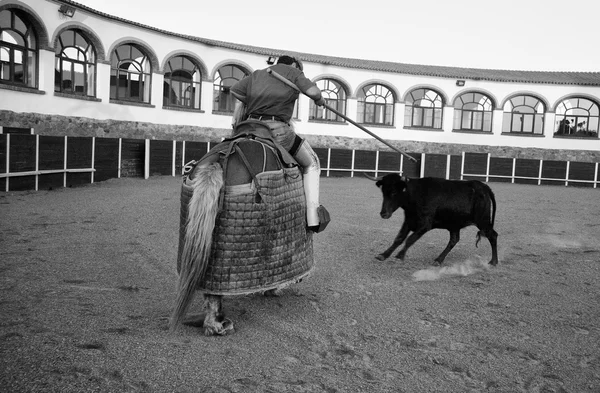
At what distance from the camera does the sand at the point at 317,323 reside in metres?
2.71

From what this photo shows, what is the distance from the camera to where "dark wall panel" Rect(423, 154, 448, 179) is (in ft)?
82.9

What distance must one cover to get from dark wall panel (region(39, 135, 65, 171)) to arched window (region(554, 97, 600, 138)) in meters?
23.4

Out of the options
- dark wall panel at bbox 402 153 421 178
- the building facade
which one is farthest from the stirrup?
dark wall panel at bbox 402 153 421 178

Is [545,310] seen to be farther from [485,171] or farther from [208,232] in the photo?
[485,171]

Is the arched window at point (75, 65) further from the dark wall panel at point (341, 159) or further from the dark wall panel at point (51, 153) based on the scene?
the dark wall panel at point (341, 159)

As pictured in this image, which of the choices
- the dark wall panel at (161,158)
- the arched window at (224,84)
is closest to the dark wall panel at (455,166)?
the arched window at (224,84)

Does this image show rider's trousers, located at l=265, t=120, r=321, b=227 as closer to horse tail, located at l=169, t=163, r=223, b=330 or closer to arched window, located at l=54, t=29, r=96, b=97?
horse tail, located at l=169, t=163, r=223, b=330

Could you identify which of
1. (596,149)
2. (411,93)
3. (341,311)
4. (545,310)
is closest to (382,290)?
(341,311)

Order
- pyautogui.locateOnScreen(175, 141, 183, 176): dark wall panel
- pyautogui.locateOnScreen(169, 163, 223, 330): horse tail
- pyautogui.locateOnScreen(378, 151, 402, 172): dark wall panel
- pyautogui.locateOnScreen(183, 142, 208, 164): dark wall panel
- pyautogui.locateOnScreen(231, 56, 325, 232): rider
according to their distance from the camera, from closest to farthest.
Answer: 1. pyautogui.locateOnScreen(169, 163, 223, 330): horse tail
2. pyautogui.locateOnScreen(231, 56, 325, 232): rider
3. pyautogui.locateOnScreen(175, 141, 183, 176): dark wall panel
4. pyautogui.locateOnScreen(183, 142, 208, 164): dark wall panel
5. pyautogui.locateOnScreen(378, 151, 402, 172): dark wall panel

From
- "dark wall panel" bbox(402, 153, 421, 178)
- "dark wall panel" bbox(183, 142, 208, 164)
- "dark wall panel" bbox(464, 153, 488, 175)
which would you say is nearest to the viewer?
"dark wall panel" bbox(183, 142, 208, 164)

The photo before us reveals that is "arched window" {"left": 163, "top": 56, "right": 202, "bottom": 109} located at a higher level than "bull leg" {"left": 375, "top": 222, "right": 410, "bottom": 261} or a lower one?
higher

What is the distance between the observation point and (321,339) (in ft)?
10.9

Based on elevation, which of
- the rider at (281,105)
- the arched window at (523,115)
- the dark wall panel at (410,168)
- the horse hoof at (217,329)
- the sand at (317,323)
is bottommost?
the sand at (317,323)

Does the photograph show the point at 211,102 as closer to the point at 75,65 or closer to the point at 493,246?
the point at 75,65
